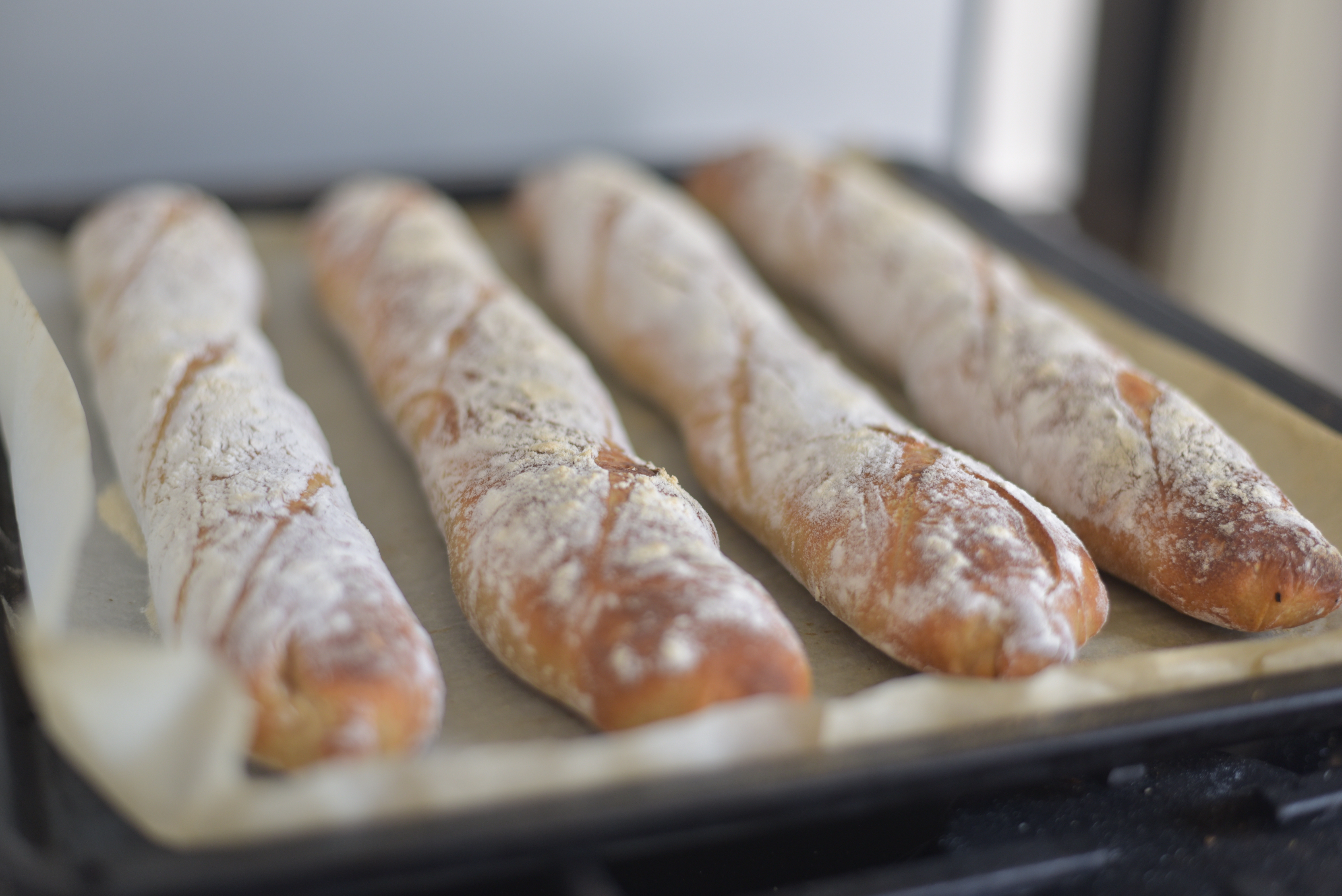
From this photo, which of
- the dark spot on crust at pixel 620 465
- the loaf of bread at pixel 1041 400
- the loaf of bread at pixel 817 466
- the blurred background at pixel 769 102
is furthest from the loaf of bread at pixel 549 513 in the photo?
the blurred background at pixel 769 102

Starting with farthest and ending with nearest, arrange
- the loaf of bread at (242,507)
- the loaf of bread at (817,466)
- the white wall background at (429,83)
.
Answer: the white wall background at (429,83), the loaf of bread at (817,466), the loaf of bread at (242,507)

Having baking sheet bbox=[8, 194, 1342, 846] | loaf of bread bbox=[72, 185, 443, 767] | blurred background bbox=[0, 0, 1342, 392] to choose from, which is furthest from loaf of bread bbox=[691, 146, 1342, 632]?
loaf of bread bbox=[72, 185, 443, 767]

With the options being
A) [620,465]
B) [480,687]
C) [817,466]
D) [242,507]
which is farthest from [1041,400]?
[242,507]

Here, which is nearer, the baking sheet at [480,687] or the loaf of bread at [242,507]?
the baking sheet at [480,687]

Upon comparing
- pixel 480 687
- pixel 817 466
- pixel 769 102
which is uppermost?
pixel 769 102

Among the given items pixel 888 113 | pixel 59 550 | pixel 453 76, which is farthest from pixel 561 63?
pixel 59 550

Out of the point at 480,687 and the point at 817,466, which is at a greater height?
the point at 817,466

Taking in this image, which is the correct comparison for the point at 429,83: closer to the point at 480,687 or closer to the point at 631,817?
the point at 480,687

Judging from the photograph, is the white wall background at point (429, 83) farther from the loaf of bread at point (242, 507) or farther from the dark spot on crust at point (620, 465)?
the dark spot on crust at point (620, 465)
